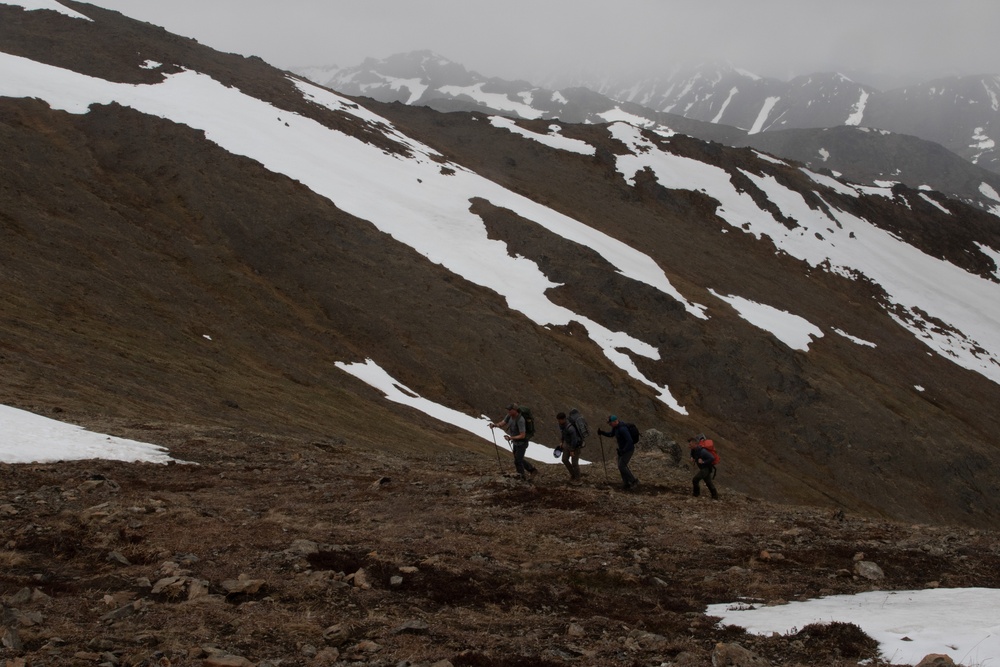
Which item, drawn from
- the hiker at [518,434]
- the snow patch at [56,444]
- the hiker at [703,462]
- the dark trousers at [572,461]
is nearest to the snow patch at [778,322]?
the hiker at [703,462]

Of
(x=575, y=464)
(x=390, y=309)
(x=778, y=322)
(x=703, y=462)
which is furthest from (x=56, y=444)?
(x=778, y=322)

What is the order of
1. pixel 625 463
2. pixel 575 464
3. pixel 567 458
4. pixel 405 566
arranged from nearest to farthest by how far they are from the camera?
pixel 405 566 < pixel 625 463 < pixel 567 458 < pixel 575 464

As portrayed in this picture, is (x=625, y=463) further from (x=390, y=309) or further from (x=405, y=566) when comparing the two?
(x=390, y=309)

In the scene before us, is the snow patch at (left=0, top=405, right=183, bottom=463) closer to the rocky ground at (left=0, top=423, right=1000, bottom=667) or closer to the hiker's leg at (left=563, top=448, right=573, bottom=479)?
the rocky ground at (left=0, top=423, right=1000, bottom=667)

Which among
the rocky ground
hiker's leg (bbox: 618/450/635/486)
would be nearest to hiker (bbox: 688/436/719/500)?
the rocky ground

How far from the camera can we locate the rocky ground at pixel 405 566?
24.6ft

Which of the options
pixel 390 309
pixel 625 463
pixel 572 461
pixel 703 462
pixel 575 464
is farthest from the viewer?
pixel 390 309

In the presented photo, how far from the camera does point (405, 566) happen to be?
1040cm

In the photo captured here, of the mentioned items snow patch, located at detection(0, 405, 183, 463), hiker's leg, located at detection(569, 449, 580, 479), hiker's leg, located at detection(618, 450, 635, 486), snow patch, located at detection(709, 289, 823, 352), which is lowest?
snow patch, located at detection(0, 405, 183, 463)

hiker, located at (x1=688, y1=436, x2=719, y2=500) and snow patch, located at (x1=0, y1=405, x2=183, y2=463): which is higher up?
hiker, located at (x1=688, y1=436, x2=719, y2=500)

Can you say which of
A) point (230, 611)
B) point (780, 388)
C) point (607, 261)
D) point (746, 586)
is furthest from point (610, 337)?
point (230, 611)

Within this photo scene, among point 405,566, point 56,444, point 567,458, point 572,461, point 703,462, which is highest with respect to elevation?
point 703,462

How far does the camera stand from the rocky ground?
7.48 meters

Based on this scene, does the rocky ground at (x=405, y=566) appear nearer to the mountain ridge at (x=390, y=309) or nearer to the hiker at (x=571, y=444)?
the hiker at (x=571, y=444)
